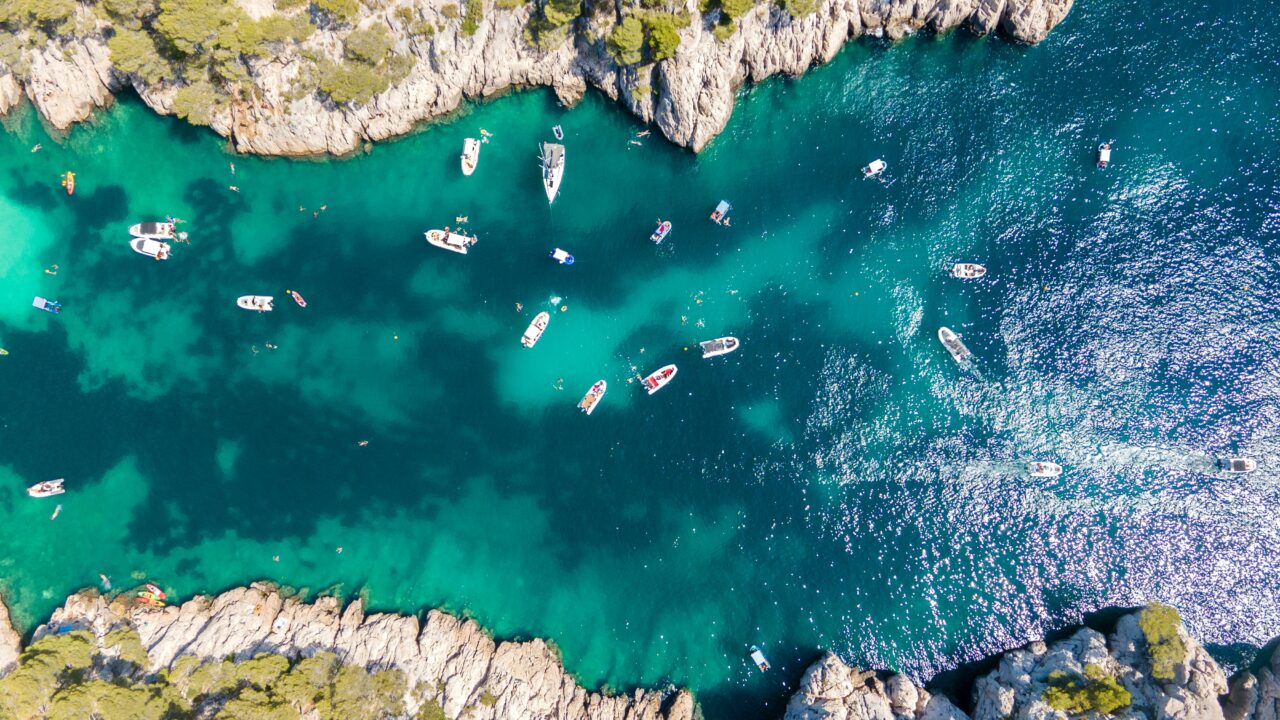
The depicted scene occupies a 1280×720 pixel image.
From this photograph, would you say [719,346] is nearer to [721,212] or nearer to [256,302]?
[721,212]

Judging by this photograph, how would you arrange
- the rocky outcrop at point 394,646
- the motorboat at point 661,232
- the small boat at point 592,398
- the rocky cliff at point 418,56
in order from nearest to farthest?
1. the rocky cliff at point 418,56
2. the rocky outcrop at point 394,646
3. the small boat at point 592,398
4. the motorboat at point 661,232

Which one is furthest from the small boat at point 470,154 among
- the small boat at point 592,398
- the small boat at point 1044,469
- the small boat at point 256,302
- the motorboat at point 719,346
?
the small boat at point 1044,469

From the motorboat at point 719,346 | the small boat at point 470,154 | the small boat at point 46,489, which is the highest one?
the small boat at point 470,154

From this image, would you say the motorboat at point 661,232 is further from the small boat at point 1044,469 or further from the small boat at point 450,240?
Result: the small boat at point 1044,469

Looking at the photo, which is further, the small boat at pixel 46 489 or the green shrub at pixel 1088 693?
the small boat at pixel 46 489

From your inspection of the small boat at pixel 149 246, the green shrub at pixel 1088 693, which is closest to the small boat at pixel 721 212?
the green shrub at pixel 1088 693

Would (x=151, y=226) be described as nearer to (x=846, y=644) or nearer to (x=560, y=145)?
(x=560, y=145)

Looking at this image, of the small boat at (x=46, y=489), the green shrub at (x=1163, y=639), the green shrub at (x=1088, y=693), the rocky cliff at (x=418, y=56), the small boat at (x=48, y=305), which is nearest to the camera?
the green shrub at (x=1088, y=693)

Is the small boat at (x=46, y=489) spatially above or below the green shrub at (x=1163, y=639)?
below
